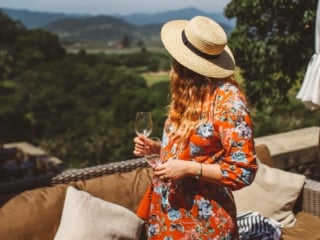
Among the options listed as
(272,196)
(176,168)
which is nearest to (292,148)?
(272,196)

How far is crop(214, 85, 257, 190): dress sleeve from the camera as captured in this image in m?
1.67

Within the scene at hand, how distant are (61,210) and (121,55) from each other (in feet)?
56.6

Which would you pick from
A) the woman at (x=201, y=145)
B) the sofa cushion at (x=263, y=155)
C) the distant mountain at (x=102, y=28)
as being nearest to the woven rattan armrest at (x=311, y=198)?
the sofa cushion at (x=263, y=155)

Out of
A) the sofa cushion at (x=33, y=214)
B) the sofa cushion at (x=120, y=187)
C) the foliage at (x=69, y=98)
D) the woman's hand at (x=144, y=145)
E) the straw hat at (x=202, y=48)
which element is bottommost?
the foliage at (x=69, y=98)

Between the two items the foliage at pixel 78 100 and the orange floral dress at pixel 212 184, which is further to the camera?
the foliage at pixel 78 100

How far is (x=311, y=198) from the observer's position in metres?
3.29

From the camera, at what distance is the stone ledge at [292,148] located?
4.01 meters

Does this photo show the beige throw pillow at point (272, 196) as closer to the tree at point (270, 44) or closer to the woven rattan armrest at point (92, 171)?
the woven rattan armrest at point (92, 171)

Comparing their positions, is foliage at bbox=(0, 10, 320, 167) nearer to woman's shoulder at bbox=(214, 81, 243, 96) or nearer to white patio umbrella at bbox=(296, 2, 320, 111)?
white patio umbrella at bbox=(296, 2, 320, 111)

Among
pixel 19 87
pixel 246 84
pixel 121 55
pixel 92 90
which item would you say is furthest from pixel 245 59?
pixel 121 55

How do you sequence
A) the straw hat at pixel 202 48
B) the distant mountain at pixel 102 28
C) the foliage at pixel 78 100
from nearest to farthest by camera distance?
the straw hat at pixel 202 48
the foliage at pixel 78 100
the distant mountain at pixel 102 28

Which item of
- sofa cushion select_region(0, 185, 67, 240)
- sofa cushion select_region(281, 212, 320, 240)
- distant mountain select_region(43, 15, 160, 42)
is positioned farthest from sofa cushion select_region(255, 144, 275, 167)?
distant mountain select_region(43, 15, 160, 42)

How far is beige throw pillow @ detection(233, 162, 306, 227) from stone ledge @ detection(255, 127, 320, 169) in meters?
0.66

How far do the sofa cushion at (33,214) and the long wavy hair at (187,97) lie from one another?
885 millimetres
